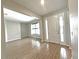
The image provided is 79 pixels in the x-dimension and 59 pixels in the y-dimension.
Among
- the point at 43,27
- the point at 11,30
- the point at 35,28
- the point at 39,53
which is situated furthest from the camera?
the point at 35,28

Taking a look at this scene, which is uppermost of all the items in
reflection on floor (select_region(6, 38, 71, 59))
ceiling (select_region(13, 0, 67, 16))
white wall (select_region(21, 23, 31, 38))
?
ceiling (select_region(13, 0, 67, 16))

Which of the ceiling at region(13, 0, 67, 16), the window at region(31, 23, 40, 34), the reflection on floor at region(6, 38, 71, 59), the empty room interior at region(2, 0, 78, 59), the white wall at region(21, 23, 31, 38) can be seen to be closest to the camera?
the reflection on floor at region(6, 38, 71, 59)

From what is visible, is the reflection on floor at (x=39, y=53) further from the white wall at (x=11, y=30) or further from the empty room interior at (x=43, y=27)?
the white wall at (x=11, y=30)

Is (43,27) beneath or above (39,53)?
above

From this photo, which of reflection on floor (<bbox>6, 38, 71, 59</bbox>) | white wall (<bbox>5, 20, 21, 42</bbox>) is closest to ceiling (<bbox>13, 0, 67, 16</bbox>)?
reflection on floor (<bbox>6, 38, 71, 59</bbox>)

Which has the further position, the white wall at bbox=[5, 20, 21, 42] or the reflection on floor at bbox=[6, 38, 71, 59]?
the white wall at bbox=[5, 20, 21, 42]

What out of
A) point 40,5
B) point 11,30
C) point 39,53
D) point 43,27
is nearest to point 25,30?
point 11,30

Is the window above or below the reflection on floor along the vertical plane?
above

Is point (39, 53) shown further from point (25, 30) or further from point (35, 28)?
point (25, 30)

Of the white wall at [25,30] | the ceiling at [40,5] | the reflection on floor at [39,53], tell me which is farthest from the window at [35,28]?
the reflection on floor at [39,53]

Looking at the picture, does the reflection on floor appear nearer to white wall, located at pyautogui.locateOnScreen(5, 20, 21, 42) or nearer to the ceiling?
the ceiling

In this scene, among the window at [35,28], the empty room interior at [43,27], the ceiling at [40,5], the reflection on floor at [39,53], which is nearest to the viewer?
the reflection on floor at [39,53]

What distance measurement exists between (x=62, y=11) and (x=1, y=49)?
19.3 ft

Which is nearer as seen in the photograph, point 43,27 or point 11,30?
→ point 43,27
